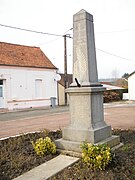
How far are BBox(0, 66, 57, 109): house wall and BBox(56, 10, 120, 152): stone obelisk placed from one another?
49.4ft

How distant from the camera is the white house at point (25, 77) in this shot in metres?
19.9

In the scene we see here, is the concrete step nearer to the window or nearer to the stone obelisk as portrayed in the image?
the stone obelisk

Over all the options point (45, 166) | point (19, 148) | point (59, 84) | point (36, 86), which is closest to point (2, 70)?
point (36, 86)

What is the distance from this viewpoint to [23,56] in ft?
74.0

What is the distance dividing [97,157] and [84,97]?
1.64 meters

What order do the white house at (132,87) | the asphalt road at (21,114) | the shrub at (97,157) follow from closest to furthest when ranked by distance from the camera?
the shrub at (97,157) → the asphalt road at (21,114) → the white house at (132,87)

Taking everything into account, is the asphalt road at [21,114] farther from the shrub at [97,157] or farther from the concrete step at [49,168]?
the shrub at [97,157]

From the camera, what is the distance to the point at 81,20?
553cm

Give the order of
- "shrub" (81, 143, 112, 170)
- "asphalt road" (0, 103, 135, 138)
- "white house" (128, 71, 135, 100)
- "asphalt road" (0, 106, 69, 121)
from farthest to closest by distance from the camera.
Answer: "white house" (128, 71, 135, 100), "asphalt road" (0, 106, 69, 121), "asphalt road" (0, 103, 135, 138), "shrub" (81, 143, 112, 170)

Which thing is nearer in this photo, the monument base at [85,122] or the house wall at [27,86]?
the monument base at [85,122]

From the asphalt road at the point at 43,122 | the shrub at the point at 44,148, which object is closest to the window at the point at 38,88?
the asphalt road at the point at 43,122

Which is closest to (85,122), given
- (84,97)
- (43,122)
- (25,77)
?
(84,97)

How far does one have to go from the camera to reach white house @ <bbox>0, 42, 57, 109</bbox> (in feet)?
65.2

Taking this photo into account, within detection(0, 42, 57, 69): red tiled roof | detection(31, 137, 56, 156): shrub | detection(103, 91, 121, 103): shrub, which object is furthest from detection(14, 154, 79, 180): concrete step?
detection(103, 91, 121, 103): shrub
